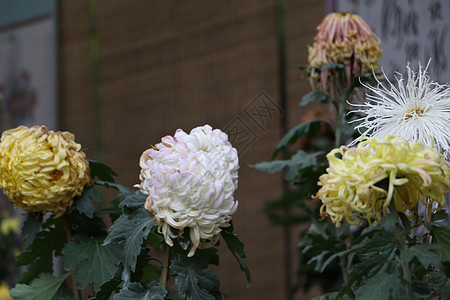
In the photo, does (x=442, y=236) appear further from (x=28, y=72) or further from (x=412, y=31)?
(x=28, y=72)

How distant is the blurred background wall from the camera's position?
9.07 ft

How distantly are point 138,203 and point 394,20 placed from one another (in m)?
1.57

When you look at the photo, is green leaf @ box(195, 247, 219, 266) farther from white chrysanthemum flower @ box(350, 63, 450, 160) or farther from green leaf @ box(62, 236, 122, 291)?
white chrysanthemum flower @ box(350, 63, 450, 160)

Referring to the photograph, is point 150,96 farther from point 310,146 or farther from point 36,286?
point 36,286

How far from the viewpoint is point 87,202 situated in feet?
3.34

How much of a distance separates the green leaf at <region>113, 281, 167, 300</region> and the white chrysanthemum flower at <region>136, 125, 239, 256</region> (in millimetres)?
76

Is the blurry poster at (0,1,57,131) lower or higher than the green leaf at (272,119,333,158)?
higher

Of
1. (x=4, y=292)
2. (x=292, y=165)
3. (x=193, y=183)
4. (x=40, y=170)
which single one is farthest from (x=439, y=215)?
(x=4, y=292)

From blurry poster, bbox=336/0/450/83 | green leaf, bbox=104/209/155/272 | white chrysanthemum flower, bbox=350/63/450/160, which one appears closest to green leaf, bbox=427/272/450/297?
white chrysanthemum flower, bbox=350/63/450/160

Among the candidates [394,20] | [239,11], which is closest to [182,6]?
[239,11]

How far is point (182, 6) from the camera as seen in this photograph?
316 cm

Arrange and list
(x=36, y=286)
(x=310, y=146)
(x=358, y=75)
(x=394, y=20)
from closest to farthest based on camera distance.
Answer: (x=36, y=286), (x=358, y=75), (x=310, y=146), (x=394, y=20)

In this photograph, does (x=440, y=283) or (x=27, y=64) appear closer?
(x=440, y=283)

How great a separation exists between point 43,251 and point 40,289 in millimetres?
95
